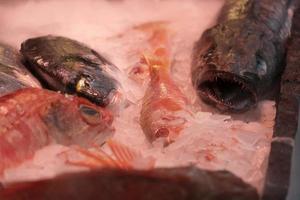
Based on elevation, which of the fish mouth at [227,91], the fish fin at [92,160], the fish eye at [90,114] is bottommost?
the fish mouth at [227,91]

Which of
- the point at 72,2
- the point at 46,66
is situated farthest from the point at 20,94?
the point at 72,2

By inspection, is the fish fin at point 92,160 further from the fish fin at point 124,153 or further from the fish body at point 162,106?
the fish body at point 162,106

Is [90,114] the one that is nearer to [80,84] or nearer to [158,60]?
[80,84]

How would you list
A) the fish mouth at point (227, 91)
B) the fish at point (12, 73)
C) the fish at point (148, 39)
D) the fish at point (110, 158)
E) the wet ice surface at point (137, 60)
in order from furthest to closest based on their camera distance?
1. the fish at point (148, 39)
2. the fish mouth at point (227, 91)
3. the fish at point (12, 73)
4. the wet ice surface at point (137, 60)
5. the fish at point (110, 158)

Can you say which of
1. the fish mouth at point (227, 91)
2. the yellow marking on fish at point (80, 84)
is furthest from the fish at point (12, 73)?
the fish mouth at point (227, 91)

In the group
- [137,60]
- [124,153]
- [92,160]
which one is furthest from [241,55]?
[92,160]

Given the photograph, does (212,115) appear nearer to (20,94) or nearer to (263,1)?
(20,94)

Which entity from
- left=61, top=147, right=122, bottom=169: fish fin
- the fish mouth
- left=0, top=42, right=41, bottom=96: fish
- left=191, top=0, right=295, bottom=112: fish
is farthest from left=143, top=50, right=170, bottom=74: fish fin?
left=61, top=147, right=122, bottom=169: fish fin
